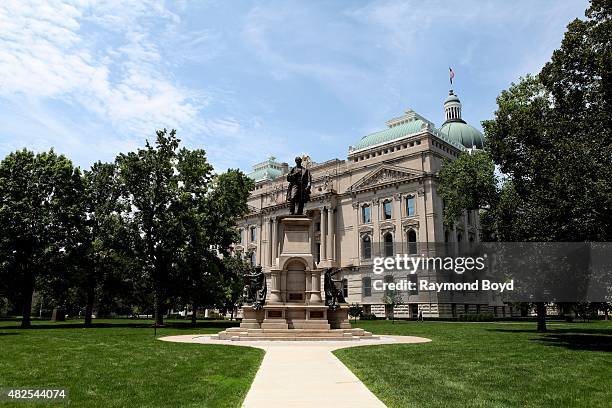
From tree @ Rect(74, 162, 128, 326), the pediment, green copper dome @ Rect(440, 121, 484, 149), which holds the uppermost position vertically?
green copper dome @ Rect(440, 121, 484, 149)

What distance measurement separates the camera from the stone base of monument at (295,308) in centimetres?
2270

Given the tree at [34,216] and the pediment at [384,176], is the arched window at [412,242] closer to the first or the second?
the pediment at [384,176]

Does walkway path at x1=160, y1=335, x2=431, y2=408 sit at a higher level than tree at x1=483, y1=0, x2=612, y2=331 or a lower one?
lower

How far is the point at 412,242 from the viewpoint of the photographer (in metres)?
66.6

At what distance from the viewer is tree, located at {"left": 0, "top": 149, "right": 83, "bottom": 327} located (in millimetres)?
36844

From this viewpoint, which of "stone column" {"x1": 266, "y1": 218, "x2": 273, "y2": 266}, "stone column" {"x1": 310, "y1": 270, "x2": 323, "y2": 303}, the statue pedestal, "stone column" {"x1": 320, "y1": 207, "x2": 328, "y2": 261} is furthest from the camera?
"stone column" {"x1": 266, "y1": 218, "x2": 273, "y2": 266}

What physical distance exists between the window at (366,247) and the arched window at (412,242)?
656 centimetres

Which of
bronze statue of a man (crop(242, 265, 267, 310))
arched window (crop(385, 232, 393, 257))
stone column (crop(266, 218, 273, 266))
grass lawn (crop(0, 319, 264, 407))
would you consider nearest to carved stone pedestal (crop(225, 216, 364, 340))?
bronze statue of a man (crop(242, 265, 267, 310))

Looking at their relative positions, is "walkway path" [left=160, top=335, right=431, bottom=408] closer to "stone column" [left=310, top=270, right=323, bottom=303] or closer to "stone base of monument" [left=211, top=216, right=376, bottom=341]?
"stone base of monument" [left=211, top=216, right=376, bottom=341]

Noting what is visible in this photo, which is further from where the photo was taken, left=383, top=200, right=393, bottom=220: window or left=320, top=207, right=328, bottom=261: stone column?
left=320, top=207, right=328, bottom=261: stone column

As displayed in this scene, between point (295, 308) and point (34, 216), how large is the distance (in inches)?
988

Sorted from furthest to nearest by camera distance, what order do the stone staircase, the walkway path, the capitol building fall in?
the capitol building < the stone staircase < the walkway path

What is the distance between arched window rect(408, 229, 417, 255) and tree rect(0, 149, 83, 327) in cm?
4198

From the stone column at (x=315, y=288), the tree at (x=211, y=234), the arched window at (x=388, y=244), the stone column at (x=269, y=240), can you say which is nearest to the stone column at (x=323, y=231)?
the arched window at (x=388, y=244)
